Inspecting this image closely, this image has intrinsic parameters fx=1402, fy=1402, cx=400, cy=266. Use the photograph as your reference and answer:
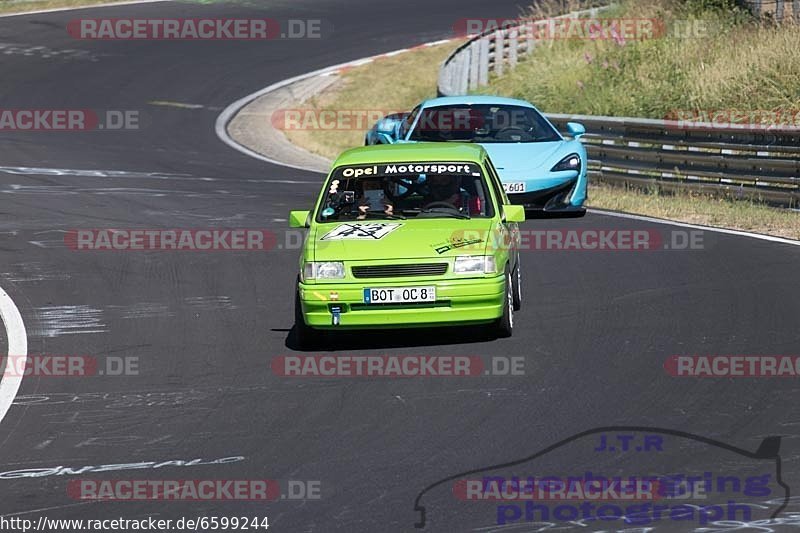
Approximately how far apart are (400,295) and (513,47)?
23107 mm

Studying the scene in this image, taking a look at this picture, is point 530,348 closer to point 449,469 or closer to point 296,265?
point 449,469

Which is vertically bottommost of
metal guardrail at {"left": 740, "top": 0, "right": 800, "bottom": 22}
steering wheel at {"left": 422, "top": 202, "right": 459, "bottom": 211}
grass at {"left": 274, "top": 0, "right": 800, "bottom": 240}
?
steering wheel at {"left": 422, "top": 202, "right": 459, "bottom": 211}

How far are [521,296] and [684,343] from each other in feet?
7.89

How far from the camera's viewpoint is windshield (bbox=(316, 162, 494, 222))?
36.1 feet

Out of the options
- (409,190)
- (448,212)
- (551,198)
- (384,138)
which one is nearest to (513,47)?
(384,138)

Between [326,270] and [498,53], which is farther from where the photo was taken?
[498,53]

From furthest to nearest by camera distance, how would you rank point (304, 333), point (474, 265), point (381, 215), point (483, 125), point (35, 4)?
point (35, 4), point (483, 125), point (381, 215), point (304, 333), point (474, 265)

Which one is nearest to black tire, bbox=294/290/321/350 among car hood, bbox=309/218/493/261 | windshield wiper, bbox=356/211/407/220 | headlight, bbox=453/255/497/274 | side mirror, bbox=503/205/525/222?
car hood, bbox=309/218/493/261

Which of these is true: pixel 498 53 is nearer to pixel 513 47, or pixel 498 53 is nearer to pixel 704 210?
pixel 513 47

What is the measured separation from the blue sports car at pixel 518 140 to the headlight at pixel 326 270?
6232 mm

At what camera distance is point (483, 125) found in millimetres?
17219

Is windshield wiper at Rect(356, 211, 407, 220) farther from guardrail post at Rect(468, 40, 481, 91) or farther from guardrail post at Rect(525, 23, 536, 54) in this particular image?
guardrail post at Rect(525, 23, 536, 54)

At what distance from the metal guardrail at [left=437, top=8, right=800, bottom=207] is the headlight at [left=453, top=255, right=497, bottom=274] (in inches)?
331

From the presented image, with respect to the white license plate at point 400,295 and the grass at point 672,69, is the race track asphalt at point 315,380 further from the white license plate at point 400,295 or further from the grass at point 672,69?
the grass at point 672,69
